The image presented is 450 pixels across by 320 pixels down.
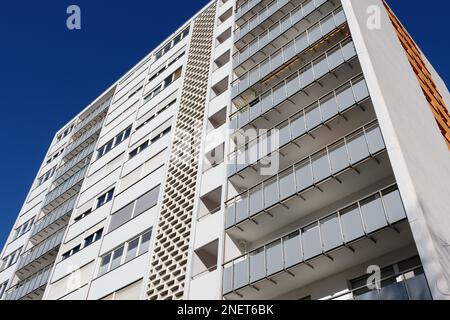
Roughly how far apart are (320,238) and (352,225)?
3.47ft

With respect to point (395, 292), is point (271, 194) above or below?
above

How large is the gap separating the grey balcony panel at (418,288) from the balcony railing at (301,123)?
678 cm

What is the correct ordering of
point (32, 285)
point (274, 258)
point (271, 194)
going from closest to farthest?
point (274, 258), point (271, 194), point (32, 285)

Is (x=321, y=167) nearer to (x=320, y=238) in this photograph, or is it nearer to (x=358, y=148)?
(x=358, y=148)

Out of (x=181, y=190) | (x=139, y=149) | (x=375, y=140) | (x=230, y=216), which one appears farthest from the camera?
(x=139, y=149)

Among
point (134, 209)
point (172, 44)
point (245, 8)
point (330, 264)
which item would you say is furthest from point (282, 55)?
point (172, 44)

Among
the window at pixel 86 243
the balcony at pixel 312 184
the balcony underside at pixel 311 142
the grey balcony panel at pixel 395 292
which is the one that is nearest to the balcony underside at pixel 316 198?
the balcony at pixel 312 184

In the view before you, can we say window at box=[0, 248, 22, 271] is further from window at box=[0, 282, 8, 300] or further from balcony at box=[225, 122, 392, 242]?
balcony at box=[225, 122, 392, 242]

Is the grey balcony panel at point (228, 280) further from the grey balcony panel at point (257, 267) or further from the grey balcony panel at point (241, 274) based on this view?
the grey balcony panel at point (257, 267)

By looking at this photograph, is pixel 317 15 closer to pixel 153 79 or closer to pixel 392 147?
pixel 392 147

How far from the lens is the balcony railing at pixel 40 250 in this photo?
28.1 m

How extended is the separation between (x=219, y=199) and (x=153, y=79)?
16.2 meters

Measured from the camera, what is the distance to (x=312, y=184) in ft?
51.3

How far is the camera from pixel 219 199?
782 inches
